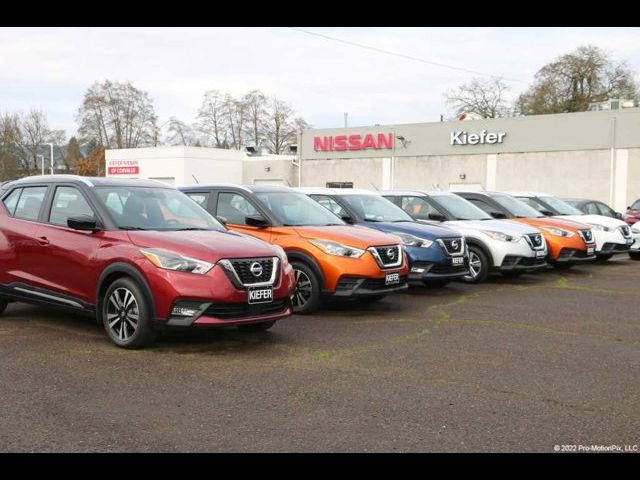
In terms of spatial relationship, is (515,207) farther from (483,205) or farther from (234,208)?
(234,208)

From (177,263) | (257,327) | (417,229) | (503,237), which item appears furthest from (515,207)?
(177,263)

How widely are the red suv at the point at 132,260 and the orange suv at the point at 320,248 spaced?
1.34m

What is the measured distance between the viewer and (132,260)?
672 centimetres

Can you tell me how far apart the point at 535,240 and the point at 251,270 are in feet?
24.4

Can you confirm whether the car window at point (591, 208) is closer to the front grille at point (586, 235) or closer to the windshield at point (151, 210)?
the front grille at point (586, 235)

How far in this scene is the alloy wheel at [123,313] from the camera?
22.2ft

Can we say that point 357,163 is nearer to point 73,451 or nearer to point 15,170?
point 73,451

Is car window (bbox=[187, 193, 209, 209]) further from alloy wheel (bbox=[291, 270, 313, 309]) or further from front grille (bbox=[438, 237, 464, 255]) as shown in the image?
front grille (bbox=[438, 237, 464, 255])

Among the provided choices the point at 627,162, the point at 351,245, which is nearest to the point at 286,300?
the point at 351,245

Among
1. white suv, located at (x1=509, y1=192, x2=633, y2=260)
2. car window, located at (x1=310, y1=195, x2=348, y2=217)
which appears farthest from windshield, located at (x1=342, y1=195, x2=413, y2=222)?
white suv, located at (x1=509, y1=192, x2=633, y2=260)

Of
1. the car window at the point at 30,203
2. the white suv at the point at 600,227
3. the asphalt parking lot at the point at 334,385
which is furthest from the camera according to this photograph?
the white suv at the point at 600,227

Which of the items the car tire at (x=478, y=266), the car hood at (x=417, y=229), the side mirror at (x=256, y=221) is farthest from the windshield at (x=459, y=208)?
the side mirror at (x=256, y=221)

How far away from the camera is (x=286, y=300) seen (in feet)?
23.8

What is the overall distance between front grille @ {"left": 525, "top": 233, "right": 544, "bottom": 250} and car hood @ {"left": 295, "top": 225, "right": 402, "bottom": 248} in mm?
4121
